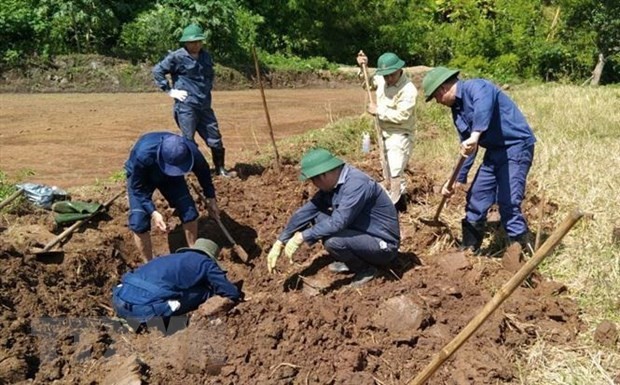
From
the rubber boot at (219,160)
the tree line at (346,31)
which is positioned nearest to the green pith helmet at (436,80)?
the rubber boot at (219,160)

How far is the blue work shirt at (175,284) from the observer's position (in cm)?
416

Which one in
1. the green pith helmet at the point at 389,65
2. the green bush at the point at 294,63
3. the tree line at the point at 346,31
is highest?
the green pith helmet at the point at 389,65

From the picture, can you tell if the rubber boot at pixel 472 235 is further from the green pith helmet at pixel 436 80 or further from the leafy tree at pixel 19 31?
the leafy tree at pixel 19 31

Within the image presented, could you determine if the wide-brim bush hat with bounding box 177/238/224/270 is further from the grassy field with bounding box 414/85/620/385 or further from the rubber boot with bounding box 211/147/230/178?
the rubber boot with bounding box 211/147/230/178

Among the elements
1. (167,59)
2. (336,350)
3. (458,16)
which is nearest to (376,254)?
(336,350)

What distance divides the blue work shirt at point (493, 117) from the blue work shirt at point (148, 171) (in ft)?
6.76

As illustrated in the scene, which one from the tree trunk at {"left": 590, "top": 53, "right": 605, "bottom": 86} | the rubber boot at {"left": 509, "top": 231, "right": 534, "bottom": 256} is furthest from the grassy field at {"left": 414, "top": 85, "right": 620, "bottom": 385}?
the tree trunk at {"left": 590, "top": 53, "right": 605, "bottom": 86}

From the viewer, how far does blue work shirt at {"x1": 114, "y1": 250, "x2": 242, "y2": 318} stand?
164 inches

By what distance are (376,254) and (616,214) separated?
226cm

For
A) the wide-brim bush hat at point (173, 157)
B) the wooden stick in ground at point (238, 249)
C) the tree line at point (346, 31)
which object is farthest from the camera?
the tree line at point (346, 31)

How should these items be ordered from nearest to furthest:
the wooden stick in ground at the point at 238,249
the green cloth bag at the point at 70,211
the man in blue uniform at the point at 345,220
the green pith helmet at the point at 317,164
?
1. the green pith helmet at the point at 317,164
2. the man in blue uniform at the point at 345,220
3. the wooden stick in ground at the point at 238,249
4. the green cloth bag at the point at 70,211

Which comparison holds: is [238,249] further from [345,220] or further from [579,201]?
[579,201]

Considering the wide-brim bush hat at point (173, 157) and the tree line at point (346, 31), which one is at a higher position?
the wide-brim bush hat at point (173, 157)

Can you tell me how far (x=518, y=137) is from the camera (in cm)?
459
